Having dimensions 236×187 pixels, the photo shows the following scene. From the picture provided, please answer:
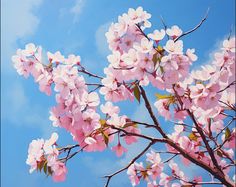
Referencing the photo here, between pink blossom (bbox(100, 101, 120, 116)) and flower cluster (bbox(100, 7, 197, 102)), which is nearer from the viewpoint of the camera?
flower cluster (bbox(100, 7, 197, 102))

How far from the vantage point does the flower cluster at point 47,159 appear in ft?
7.37

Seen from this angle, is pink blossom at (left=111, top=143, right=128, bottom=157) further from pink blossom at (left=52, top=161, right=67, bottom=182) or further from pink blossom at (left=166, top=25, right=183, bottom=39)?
pink blossom at (left=166, top=25, right=183, bottom=39)

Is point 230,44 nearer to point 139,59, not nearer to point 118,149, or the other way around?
point 139,59

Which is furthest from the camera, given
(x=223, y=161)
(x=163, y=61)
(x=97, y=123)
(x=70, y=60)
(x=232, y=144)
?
(x=223, y=161)

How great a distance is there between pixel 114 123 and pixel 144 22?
73cm

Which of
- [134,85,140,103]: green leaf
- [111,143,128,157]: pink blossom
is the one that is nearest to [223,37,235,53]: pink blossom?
[134,85,140,103]: green leaf

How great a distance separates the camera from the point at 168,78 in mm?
1994

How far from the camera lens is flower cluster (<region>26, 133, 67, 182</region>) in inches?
88.4

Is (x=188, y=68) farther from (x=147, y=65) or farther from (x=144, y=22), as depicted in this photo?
(x=144, y=22)

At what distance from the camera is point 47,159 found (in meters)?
2.25

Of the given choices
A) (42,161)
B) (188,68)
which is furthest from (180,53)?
(42,161)

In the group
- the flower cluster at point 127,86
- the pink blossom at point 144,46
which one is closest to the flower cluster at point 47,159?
the flower cluster at point 127,86

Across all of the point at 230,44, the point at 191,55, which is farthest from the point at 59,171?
the point at 230,44

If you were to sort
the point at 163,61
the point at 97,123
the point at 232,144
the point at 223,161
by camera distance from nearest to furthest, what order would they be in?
the point at 163,61
the point at 97,123
the point at 232,144
the point at 223,161
